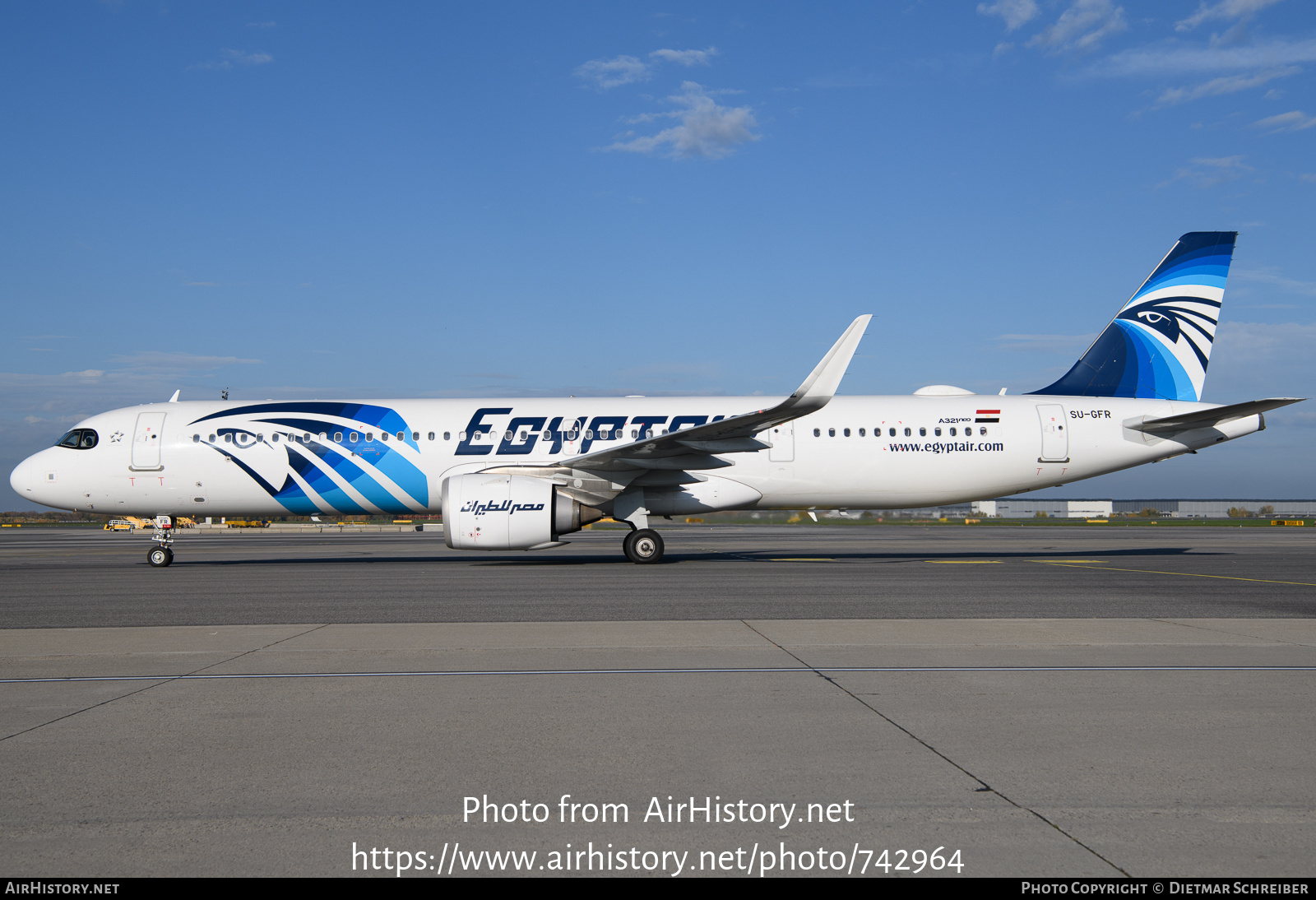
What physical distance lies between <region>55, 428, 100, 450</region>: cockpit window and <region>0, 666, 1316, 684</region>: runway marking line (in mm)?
15344

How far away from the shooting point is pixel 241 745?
4590mm

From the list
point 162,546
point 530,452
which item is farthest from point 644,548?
point 162,546

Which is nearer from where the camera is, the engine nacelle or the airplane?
the engine nacelle

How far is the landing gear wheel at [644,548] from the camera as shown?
59.6 feet

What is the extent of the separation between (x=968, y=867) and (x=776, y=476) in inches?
643

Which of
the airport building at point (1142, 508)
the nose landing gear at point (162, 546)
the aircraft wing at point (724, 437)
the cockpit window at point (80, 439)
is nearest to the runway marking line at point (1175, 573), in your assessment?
the aircraft wing at point (724, 437)

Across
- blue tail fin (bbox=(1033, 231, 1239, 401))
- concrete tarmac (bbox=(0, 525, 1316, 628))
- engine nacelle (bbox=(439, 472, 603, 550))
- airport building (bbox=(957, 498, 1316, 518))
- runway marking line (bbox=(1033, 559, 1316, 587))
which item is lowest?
airport building (bbox=(957, 498, 1316, 518))

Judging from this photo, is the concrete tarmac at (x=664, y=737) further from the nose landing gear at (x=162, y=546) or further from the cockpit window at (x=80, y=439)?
the cockpit window at (x=80, y=439)

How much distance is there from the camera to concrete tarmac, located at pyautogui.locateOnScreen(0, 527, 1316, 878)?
324cm

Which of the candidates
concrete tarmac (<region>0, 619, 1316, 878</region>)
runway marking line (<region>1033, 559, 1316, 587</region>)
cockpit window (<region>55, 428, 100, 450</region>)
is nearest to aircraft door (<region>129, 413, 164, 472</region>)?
cockpit window (<region>55, 428, 100, 450</region>)

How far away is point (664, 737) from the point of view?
4715 millimetres

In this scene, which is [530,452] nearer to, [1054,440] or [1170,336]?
[1054,440]

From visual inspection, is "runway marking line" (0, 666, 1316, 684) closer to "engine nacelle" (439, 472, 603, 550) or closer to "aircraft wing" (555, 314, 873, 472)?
"aircraft wing" (555, 314, 873, 472)
